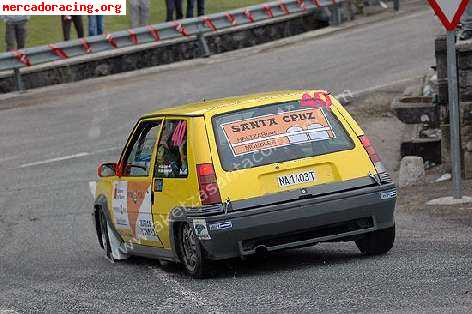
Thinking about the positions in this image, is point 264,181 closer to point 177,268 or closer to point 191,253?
point 191,253

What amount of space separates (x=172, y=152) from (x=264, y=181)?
97 centimetres

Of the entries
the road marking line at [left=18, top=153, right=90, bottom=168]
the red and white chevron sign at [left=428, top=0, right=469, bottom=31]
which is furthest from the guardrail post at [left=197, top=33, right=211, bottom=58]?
the red and white chevron sign at [left=428, top=0, right=469, bottom=31]

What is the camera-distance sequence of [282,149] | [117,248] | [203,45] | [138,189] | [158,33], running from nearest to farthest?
[282,149], [138,189], [117,248], [158,33], [203,45]

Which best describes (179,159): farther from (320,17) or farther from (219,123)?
(320,17)

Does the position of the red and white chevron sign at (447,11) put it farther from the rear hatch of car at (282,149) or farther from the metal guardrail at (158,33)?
the metal guardrail at (158,33)

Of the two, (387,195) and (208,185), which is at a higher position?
(208,185)

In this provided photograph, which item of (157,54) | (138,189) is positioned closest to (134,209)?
(138,189)

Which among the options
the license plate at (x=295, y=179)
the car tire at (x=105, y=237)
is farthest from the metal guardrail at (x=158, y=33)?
the license plate at (x=295, y=179)

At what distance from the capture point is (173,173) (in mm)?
10703

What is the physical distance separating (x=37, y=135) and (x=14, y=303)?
12.0 meters

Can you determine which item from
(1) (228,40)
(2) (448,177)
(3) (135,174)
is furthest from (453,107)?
(1) (228,40)

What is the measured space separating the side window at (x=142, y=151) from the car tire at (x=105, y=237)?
3.01 feet

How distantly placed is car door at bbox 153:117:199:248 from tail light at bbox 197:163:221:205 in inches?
2.6

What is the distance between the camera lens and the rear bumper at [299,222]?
10.1 meters
